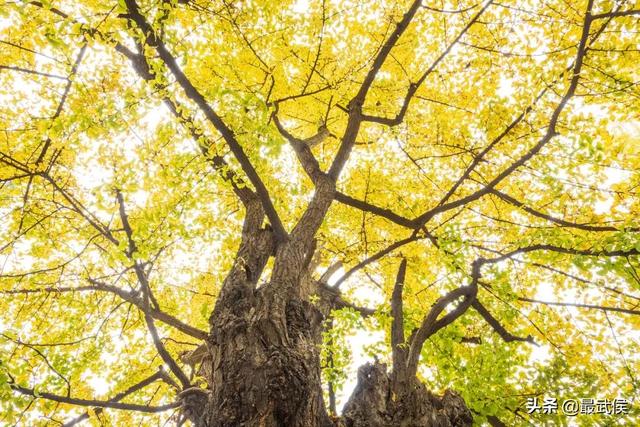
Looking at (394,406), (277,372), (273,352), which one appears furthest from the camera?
(394,406)

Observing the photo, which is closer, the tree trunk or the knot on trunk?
the tree trunk

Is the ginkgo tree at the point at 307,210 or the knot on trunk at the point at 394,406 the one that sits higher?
the ginkgo tree at the point at 307,210

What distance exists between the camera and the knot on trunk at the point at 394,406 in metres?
3.24

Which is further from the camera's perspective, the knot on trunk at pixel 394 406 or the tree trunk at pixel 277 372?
the knot on trunk at pixel 394 406

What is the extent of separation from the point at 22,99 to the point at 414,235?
262 inches

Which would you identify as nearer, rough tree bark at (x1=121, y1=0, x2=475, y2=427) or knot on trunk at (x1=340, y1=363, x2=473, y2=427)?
rough tree bark at (x1=121, y1=0, x2=475, y2=427)

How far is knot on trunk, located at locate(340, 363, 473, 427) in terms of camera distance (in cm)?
324

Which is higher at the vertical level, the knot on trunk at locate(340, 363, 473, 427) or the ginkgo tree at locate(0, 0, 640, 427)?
the ginkgo tree at locate(0, 0, 640, 427)

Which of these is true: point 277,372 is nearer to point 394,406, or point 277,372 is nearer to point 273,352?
point 273,352

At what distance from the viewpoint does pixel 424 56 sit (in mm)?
6328

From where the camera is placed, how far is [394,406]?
3.42 m

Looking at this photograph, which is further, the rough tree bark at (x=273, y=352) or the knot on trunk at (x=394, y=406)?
the knot on trunk at (x=394, y=406)

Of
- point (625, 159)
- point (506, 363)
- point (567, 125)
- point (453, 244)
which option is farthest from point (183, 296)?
point (625, 159)

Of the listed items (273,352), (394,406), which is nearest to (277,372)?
(273,352)
